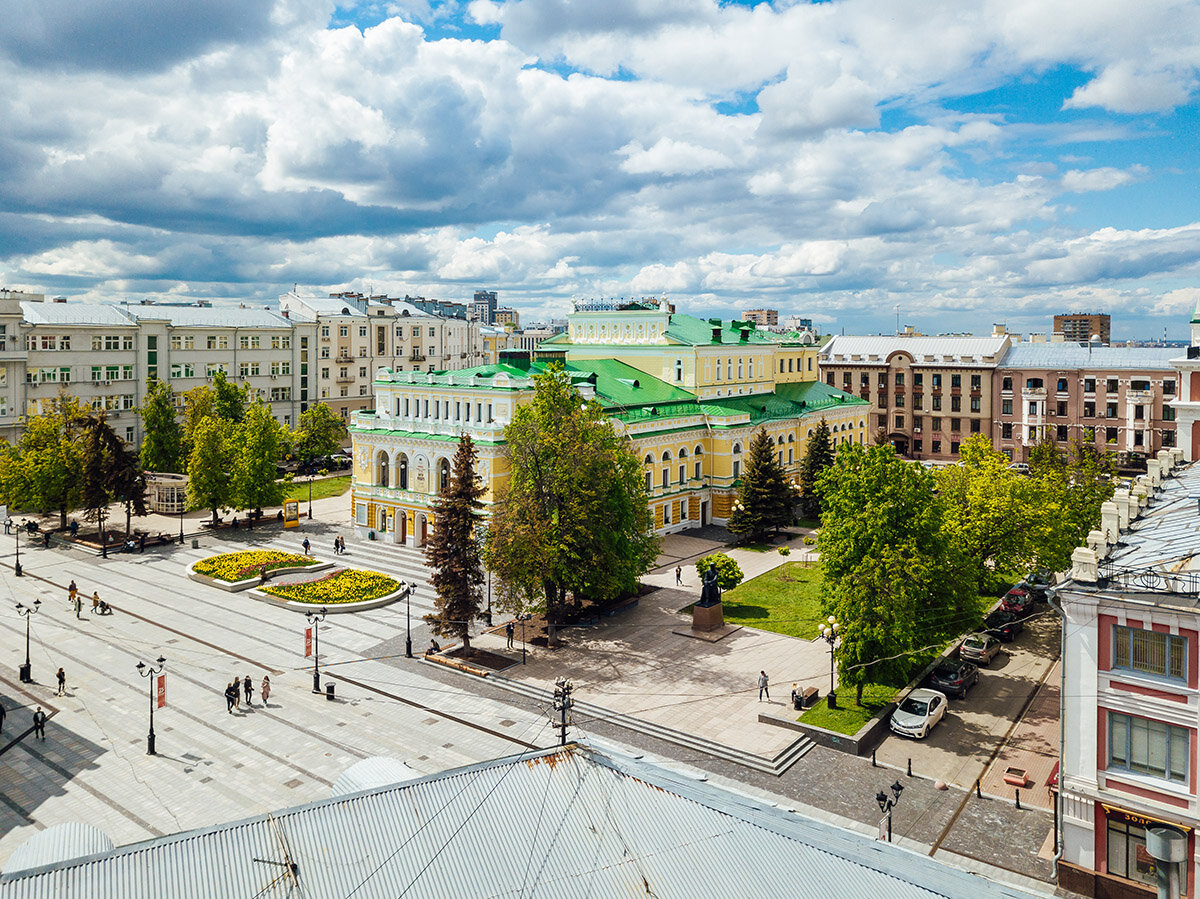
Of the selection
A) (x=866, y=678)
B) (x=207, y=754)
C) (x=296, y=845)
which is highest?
(x=296, y=845)

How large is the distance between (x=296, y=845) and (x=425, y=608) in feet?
94.9

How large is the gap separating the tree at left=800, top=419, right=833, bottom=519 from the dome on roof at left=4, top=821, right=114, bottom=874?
5411 centimetres

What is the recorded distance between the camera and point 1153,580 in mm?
19203

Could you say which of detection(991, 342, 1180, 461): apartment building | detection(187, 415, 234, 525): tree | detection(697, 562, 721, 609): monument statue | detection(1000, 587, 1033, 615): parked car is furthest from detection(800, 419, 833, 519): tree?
detection(187, 415, 234, 525): tree

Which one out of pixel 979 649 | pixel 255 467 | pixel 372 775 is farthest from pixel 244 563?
pixel 979 649

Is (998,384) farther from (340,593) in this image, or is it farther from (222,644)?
(222,644)

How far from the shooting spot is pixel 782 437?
66.8m

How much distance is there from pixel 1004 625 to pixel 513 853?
30.3 m

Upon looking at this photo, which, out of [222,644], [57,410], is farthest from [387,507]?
[57,410]

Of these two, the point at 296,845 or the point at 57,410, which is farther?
the point at 57,410

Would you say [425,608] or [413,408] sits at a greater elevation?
[413,408]

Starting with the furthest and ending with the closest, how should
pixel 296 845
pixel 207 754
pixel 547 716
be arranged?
1. pixel 547 716
2. pixel 207 754
3. pixel 296 845

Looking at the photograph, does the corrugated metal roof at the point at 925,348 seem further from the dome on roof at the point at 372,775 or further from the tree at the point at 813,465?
the dome on roof at the point at 372,775

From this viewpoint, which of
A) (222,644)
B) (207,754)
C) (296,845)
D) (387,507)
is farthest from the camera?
(387,507)
